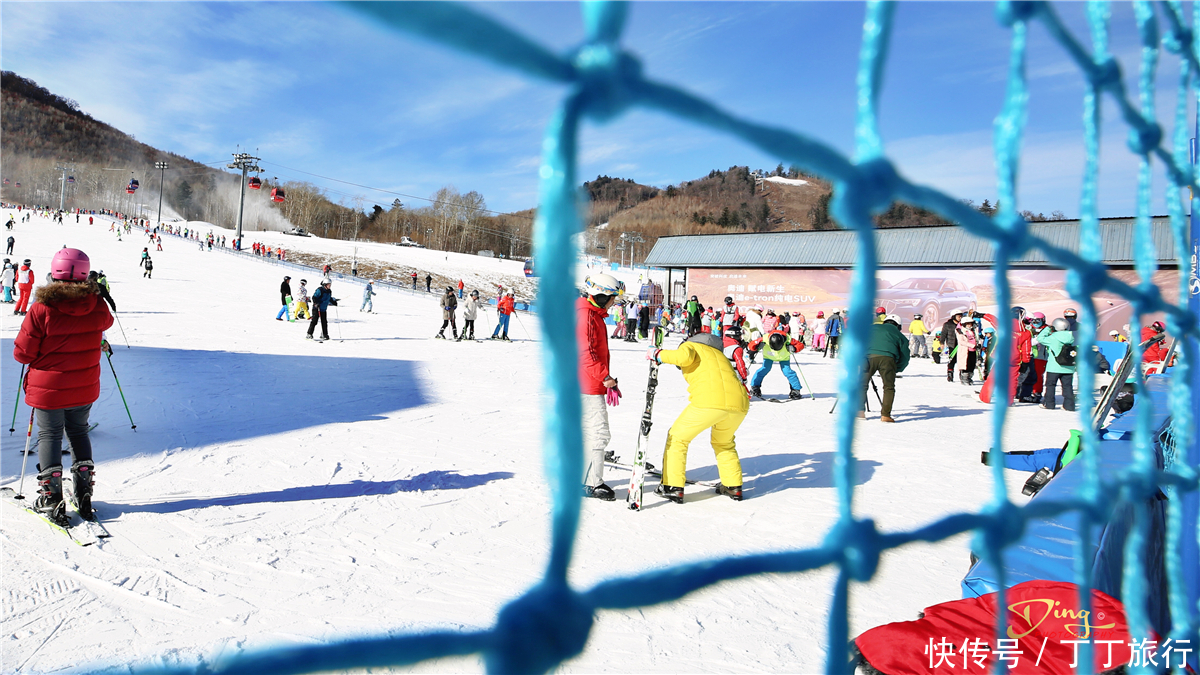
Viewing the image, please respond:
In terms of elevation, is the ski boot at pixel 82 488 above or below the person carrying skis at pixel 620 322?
below

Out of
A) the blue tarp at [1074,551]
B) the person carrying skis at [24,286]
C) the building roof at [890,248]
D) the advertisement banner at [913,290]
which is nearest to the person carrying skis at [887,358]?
the blue tarp at [1074,551]

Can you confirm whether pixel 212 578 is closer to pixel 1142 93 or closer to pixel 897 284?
pixel 1142 93

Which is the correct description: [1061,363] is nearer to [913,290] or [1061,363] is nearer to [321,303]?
[321,303]

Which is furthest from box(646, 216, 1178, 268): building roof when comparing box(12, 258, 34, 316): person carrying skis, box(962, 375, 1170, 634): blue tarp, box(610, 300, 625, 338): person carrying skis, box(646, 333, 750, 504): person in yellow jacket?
box(12, 258, 34, 316): person carrying skis

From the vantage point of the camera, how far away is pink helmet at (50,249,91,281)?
3535 millimetres

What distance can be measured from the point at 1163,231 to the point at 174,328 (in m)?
29.6

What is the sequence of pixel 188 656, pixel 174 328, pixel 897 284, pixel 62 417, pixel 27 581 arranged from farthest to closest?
pixel 897 284, pixel 174 328, pixel 62 417, pixel 27 581, pixel 188 656

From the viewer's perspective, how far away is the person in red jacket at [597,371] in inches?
171

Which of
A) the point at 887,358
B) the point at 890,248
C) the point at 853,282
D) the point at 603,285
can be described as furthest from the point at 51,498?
the point at 890,248

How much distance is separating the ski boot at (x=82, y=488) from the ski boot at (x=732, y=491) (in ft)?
12.9

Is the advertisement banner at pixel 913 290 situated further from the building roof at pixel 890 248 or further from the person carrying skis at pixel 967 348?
the person carrying skis at pixel 967 348

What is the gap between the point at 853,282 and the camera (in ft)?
2.52

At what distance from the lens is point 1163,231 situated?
2214 centimetres

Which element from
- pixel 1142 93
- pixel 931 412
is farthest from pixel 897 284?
pixel 1142 93
